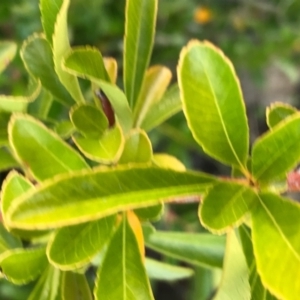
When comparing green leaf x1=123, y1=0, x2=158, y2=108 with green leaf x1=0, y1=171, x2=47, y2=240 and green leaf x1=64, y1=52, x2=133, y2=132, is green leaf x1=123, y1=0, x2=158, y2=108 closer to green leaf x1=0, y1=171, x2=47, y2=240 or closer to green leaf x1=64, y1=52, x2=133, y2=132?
green leaf x1=64, y1=52, x2=133, y2=132

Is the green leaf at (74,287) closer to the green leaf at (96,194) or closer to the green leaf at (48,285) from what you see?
the green leaf at (48,285)

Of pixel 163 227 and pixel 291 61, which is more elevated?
pixel 291 61

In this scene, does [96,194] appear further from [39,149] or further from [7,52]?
[7,52]

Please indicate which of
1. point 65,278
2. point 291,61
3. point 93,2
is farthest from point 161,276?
point 291,61

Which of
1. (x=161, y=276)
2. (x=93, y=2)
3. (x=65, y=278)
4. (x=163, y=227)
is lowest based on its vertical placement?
(x=163, y=227)

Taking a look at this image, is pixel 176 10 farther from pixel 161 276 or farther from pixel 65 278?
pixel 65 278

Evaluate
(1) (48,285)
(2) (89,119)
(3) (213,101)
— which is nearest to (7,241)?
(1) (48,285)

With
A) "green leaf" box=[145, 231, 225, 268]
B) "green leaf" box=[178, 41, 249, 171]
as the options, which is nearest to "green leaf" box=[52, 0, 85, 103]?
"green leaf" box=[178, 41, 249, 171]

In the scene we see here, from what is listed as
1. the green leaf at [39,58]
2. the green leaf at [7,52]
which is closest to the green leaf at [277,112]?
the green leaf at [39,58]
